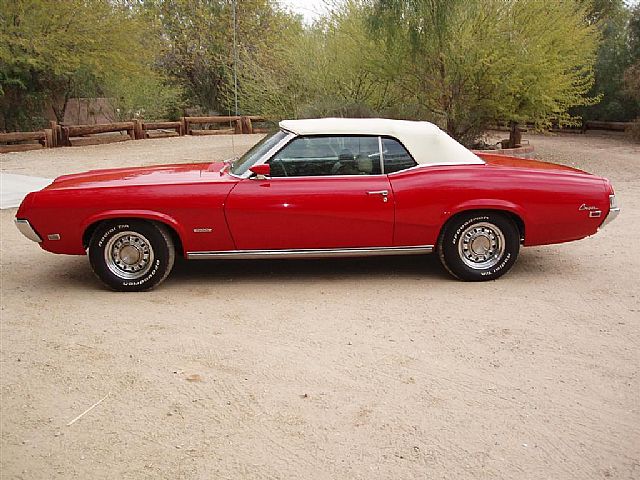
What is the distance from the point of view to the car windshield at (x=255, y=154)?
5.80 m

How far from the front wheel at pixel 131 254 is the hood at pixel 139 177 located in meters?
0.37

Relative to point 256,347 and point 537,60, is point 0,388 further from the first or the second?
Result: point 537,60

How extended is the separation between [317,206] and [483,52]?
8570 millimetres

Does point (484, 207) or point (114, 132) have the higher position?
point (114, 132)

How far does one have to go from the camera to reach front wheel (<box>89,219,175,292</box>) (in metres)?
5.59

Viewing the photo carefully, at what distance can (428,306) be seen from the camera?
5.22 m

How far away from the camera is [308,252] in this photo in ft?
18.7

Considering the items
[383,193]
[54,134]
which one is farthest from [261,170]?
[54,134]

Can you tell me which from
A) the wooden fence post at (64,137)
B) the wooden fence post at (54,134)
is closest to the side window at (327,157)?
the wooden fence post at (54,134)

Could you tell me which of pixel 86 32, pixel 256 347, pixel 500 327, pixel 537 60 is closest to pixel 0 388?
pixel 256 347

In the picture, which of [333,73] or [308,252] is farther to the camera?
[333,73]

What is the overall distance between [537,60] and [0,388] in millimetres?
11412

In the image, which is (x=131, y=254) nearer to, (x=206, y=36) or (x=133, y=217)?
(x=133, y=217)

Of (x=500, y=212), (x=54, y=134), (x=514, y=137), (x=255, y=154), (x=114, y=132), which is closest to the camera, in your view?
(x=500, y=212)
